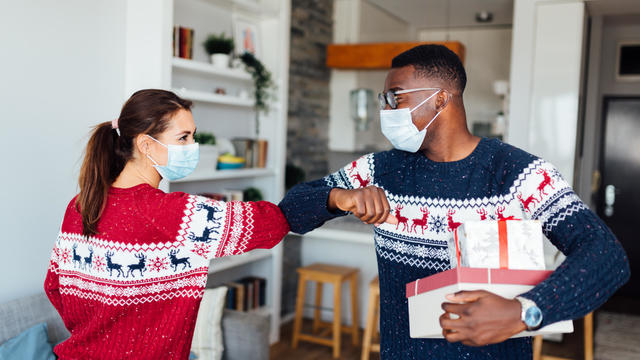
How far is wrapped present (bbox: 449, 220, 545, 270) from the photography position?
96 centimetres

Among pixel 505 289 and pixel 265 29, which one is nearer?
pixel 505 289

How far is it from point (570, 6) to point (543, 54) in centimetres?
36

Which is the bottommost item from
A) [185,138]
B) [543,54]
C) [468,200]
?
[468,200]

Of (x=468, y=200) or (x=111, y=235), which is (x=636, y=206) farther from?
(x=111, y=235)

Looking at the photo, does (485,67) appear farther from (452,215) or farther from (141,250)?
(141,250)

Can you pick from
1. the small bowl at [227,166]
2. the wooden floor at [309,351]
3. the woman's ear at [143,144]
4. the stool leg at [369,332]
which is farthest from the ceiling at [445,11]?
the woman's ear at [143,144]

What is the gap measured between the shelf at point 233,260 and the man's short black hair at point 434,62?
2236 millimetres

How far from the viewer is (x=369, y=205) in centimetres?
119

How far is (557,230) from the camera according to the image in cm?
106

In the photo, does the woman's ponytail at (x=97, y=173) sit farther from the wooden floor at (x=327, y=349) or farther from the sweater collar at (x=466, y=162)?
the wooden floor at (x=327, y=349)

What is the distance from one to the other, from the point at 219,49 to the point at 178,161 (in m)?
2.10

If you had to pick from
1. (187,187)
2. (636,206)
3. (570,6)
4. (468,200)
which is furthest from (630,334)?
(468,200)

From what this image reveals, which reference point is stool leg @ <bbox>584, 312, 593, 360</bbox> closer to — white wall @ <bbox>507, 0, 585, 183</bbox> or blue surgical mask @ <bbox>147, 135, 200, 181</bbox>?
white wall @ <bbox>507, 0, 585, 183</bbox>

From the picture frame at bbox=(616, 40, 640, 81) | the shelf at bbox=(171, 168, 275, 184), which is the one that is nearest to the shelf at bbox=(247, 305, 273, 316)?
the shelf at bbox=(171, 168, 275, 184)
